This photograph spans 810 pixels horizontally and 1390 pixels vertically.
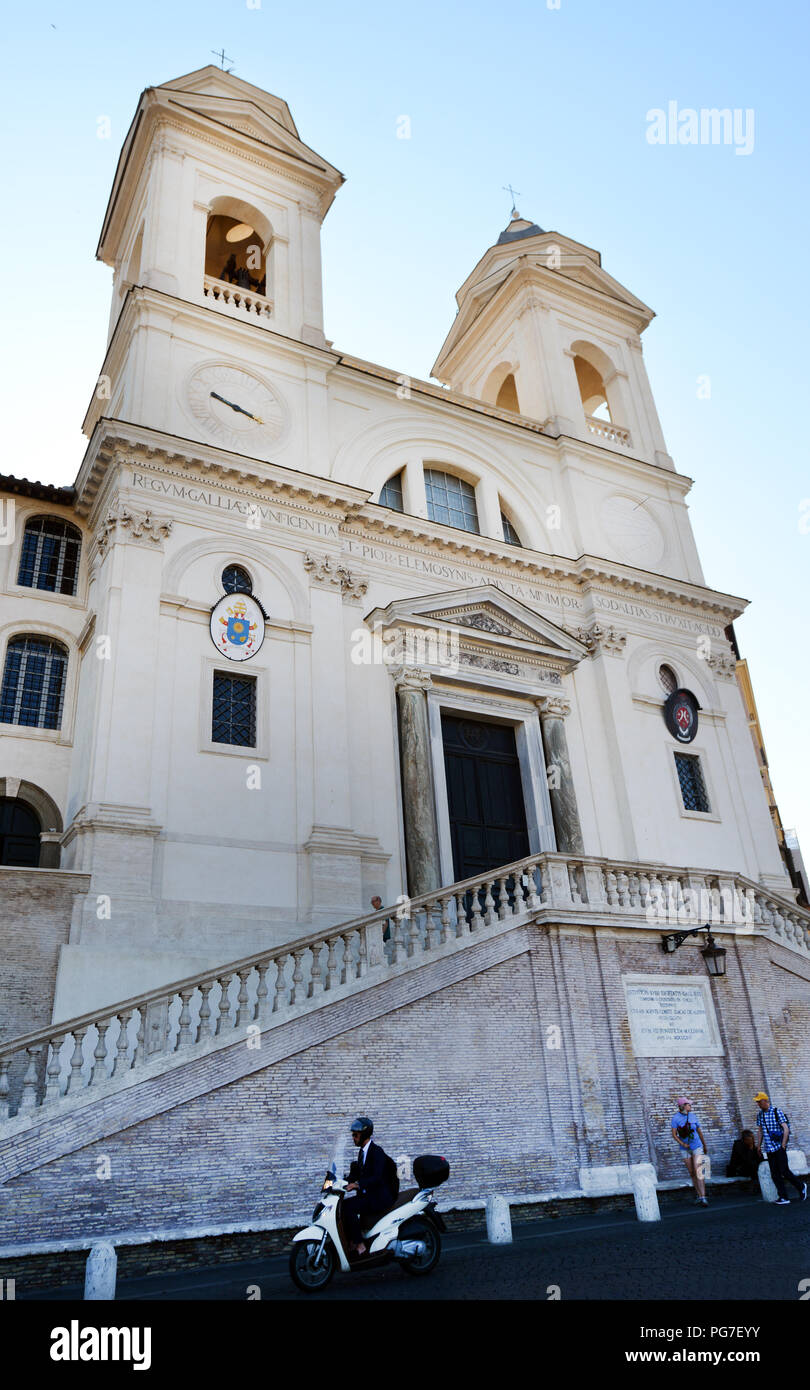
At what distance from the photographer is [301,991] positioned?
10.8 m

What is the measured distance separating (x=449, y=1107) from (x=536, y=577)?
40.1 feet

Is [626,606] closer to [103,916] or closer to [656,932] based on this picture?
[656,932]

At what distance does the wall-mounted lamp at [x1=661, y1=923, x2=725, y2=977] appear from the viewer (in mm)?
13742

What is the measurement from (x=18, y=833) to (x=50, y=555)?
5.30 metres

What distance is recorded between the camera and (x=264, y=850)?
14.9 meters

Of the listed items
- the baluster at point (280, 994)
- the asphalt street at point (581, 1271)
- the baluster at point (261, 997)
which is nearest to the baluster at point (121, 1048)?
the baluster at point (261, 997)

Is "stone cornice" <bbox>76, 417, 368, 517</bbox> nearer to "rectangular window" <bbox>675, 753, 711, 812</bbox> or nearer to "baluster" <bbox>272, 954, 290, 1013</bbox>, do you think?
"rectangular window" <bbox>675, 753, 711, 812</bbox>

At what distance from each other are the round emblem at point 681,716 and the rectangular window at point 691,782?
39 centimetres

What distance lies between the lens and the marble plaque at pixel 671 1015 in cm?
1311

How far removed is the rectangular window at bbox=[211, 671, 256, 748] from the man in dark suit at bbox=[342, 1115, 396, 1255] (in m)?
8.44

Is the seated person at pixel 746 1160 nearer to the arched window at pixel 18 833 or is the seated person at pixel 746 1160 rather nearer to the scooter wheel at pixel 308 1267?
the scooter wheel at pixel 308 1267

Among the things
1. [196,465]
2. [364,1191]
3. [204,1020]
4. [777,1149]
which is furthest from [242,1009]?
[196,465]

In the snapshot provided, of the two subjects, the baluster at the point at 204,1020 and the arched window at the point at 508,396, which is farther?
the arched window at the point at 508,396

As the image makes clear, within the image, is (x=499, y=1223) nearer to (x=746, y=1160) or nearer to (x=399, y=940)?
(x=399, y=940)
